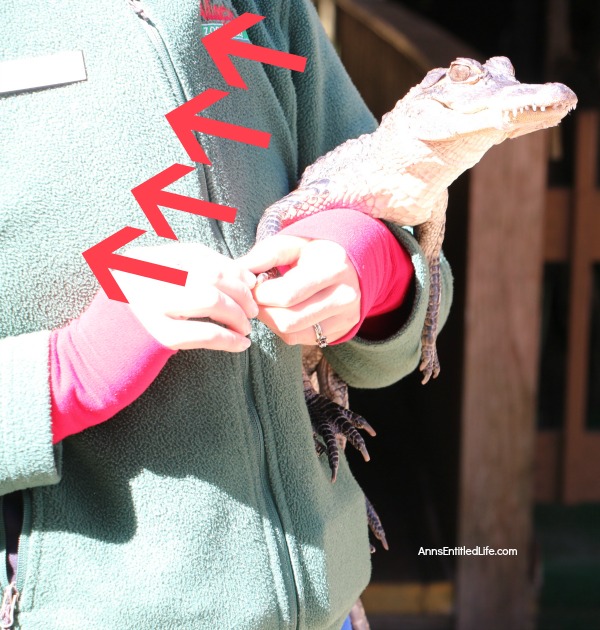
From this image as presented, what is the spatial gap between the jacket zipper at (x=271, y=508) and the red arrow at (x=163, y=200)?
18cm

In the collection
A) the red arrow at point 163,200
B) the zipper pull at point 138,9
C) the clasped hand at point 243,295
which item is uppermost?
the zipper pull at point 138,9

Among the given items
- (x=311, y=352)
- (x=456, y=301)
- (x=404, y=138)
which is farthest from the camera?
(x=456, y=301)

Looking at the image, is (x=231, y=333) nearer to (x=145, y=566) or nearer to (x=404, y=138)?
(x=145, y=566)

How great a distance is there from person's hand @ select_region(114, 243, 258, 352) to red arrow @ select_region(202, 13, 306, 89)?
275 mm

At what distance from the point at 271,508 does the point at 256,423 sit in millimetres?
107

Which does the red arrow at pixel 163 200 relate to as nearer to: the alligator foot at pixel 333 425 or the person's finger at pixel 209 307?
the person's finger at pixel 209 307

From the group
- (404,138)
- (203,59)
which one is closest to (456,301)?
(404,138)

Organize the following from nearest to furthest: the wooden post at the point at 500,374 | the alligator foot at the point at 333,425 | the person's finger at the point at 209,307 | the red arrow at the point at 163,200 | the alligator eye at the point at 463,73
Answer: the person's finger at the point at 209,307, the red arrow at the point at 163,200, the alligator eye at the point at 463,73, the alligator foot at the point at 333,425, the wooden post at the point at 500,374

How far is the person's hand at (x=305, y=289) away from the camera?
928mm

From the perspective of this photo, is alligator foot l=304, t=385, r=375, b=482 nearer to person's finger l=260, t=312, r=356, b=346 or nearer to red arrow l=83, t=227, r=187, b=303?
person's finger l=260, t=312, r=356, b=346

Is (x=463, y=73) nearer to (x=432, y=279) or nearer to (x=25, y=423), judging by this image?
(x=432, y=279)

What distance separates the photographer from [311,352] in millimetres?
1354

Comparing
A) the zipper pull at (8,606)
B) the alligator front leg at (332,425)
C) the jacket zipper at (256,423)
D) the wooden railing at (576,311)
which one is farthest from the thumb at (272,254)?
the wooden railing at (576,311)

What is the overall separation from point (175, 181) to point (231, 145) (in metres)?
0.11
